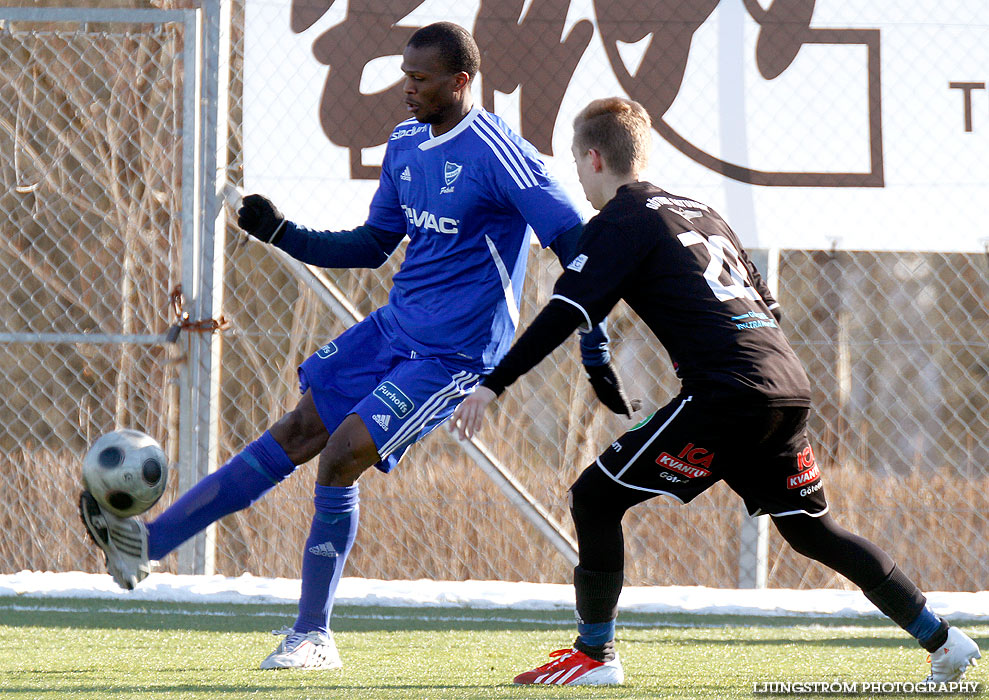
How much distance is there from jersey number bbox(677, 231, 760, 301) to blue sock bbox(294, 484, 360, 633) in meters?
1.06

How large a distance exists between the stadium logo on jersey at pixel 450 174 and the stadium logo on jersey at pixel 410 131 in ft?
0.57

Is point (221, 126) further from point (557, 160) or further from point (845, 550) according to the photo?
point (845, 550)

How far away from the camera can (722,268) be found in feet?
9.02

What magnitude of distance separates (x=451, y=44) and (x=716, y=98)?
174 centimetres

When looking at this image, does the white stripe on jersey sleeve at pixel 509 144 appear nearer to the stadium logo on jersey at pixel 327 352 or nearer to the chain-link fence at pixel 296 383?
the stadium logo on jersey at pixel 327 352

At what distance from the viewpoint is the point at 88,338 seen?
455 cm

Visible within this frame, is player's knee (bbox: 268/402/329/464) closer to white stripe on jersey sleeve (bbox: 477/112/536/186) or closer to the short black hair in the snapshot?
white stripe on jersey sleeve (bbox: 477/112/536/186)

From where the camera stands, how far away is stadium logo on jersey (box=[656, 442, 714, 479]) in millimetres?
2633

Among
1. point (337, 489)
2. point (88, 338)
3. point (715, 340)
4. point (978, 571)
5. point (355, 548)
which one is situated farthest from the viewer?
point (355, 548)

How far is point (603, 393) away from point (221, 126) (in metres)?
2.31

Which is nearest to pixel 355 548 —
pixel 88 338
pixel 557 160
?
Answer: pixel 88 338

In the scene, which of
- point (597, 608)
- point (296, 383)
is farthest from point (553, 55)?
point (296, 383)

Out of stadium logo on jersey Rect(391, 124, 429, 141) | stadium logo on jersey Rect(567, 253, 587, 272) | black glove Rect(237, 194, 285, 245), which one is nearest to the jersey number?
stadium logo on jersey Rect(567, 253, 587, 272)

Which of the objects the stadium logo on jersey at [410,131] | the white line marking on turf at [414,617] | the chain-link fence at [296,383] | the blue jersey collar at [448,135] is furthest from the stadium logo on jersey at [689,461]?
the chain-link fence at [296,383]
